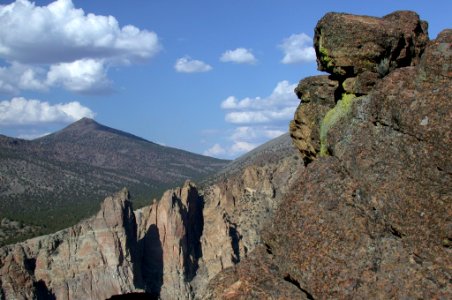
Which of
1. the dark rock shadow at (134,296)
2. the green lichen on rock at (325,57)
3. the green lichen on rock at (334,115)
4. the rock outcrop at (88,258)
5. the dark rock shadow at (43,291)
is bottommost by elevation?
the dark rock shadow at (43,291)

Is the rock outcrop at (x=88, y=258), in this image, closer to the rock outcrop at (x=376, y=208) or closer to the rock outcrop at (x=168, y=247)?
the rock outcrop at (x=168, y=247)

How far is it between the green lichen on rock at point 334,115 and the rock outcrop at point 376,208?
0.58 m

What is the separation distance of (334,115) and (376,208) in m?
5.62

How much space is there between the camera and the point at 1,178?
200 metres

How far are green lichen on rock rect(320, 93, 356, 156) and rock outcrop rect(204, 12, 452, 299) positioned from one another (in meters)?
0.58

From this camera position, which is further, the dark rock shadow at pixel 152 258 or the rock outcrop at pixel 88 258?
the dark rock shadow at pixel 152 258

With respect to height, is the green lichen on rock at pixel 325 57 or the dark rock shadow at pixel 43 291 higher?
Answer: the green lichen on rock at pixel 325 57

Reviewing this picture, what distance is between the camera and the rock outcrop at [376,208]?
610 inches

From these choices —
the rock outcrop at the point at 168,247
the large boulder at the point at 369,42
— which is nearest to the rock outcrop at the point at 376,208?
the large boulder at the point at 369,42

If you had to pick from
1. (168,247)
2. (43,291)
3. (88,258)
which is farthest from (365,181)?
(168,247)

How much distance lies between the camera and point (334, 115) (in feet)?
70.0

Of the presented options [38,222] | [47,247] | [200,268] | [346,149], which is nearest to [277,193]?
[200,268]

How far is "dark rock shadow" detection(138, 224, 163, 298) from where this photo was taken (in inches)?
3745

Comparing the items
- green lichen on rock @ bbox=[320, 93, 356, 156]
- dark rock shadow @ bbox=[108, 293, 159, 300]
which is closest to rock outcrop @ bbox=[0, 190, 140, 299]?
green lichen on rock @ bbox=[320, 93, 356, 156]
